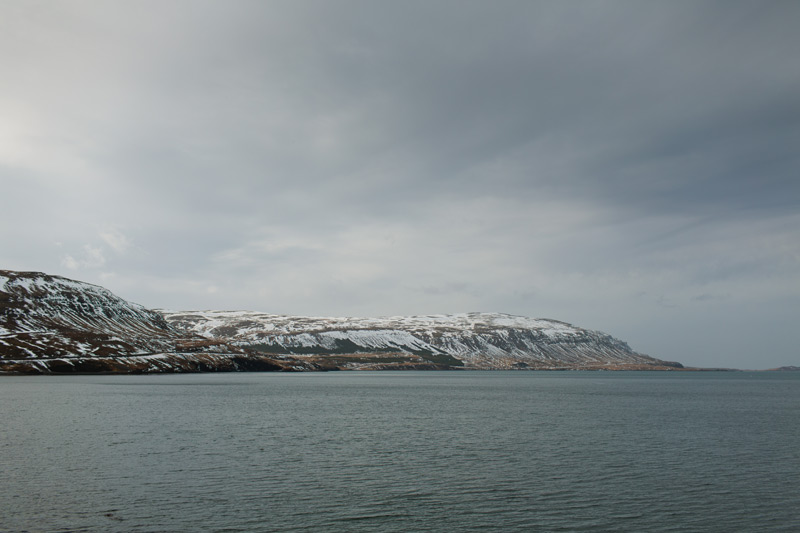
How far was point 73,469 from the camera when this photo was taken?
46.1 m

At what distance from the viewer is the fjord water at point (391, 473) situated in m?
33.8

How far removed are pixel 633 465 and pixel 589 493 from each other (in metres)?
13.1

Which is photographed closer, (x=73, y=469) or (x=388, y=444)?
(x=73, y=469)

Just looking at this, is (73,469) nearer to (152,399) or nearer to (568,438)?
(568,438)

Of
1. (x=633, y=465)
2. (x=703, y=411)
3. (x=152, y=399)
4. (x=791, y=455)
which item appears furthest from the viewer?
(x=152, y=399)

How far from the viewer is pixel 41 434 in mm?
64562

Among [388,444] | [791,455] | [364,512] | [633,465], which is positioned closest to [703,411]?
[791,455]

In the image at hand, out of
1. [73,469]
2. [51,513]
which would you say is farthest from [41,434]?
[51,513]

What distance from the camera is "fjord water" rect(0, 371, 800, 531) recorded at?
3381 centimetres

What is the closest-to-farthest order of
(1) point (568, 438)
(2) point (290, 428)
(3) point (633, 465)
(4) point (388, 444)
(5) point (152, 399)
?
1. (3) point (633, 465)
2. (4) point (388, 444)
3. (1) point (568, 438)
4. (2) point (290, 428)
5. (5) point (152, 399)

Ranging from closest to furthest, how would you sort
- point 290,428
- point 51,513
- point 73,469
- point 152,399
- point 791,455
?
point 51,513
point 73,469
point 791,455
point 290,428
point 152,399

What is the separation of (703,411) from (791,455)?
5313cm

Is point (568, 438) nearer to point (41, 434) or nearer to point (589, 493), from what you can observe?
point (589, 493)

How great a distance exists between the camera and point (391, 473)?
46.2 metres
